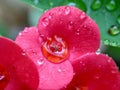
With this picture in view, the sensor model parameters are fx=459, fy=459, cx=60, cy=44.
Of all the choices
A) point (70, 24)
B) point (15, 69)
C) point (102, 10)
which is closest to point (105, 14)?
point (102, 10)

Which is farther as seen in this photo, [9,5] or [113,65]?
[9,5]

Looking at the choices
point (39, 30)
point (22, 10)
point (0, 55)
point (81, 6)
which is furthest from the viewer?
point (22, 10)

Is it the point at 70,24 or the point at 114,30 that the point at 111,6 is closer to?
the point at 114,30

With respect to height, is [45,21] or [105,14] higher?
[45,21]

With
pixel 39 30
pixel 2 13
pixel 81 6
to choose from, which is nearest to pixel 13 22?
pixel 2 13

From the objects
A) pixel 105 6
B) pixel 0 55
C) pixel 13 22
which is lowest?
pixel 13 22

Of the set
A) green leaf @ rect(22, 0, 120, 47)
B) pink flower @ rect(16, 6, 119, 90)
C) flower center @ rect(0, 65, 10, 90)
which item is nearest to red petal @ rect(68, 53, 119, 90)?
pink flower @ rect(16, 6, 119, 90)

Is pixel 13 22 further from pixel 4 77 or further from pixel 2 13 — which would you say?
pixel 4 77
